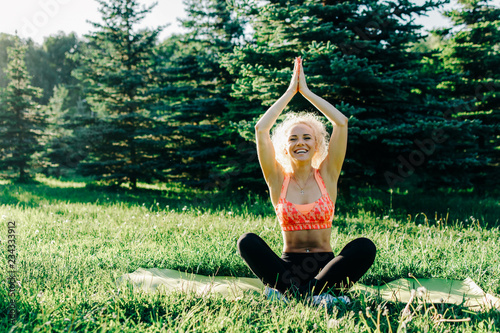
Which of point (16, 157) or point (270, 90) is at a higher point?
point (270, 90)

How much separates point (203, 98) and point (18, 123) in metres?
8.71

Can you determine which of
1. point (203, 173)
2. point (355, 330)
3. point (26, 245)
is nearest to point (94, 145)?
point (203, 173)

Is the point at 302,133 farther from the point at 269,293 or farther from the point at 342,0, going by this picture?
the point at 342,0

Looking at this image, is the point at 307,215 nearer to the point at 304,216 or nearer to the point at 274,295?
the point at 304,216

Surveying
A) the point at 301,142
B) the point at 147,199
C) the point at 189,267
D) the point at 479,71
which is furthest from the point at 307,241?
the point at 479,71

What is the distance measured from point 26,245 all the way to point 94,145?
778cm

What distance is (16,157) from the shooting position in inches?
518

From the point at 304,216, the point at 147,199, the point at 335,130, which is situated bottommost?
the point at 147,199

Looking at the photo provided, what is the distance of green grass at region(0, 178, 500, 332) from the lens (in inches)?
77.2

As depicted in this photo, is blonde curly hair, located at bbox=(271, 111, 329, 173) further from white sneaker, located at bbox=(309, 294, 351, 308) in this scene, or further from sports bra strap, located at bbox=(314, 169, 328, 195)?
white sneaker, located at bbox=(309, 294, 351, 308)

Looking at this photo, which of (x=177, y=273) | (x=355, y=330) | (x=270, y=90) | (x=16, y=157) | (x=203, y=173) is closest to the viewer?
(x=355, y=330)

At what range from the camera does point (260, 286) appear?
113 inches

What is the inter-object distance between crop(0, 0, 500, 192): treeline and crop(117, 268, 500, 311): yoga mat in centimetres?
326

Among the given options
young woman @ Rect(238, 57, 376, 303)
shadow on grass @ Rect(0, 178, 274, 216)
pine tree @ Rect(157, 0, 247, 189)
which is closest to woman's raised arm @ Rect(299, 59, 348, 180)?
young woman @ Rect(238, 57, 376, 303)
